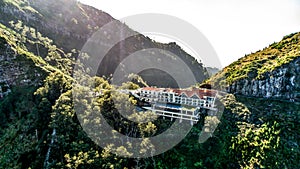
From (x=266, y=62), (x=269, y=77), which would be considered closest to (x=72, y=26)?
(x=266, y=62)

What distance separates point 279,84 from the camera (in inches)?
1390

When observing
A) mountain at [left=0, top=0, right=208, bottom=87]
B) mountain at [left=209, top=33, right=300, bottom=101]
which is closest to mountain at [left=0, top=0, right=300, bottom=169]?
mountain at [left=209, top=33, right=300, bottom=101]

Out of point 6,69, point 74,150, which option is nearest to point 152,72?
point 6,69

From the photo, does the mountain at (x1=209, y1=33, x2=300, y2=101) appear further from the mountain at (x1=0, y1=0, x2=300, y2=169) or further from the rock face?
the mountain at (x1=0, y1=0, x2=300, y2=169)

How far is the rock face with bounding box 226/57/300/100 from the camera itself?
1356 inches

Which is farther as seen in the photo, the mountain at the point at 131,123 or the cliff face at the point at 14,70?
the cliff face at the point at 14,70

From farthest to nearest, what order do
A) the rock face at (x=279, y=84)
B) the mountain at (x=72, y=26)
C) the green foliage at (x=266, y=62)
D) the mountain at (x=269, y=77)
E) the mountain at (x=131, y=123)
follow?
the mountain at (x=72, y=26), the green foliage at (x=266, y=62), the mountain at (x=269, y=77), the rock face at (x=279, y=84), the mountain at (x=131, y=123)

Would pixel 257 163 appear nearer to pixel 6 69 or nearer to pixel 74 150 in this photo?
pixel 74 150

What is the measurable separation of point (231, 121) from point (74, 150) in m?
22.2

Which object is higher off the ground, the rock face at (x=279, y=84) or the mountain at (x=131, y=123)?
the rock face at (x=279, y=84)

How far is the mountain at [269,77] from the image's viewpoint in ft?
114

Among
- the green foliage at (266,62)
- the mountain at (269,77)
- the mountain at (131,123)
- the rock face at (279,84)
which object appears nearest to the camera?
the mountain at (131,123)

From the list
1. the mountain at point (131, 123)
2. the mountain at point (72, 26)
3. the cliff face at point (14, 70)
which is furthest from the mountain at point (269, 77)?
the mountain at point (72, 26)

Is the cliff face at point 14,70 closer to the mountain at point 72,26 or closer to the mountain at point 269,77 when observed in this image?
the mountain at point 72,26
